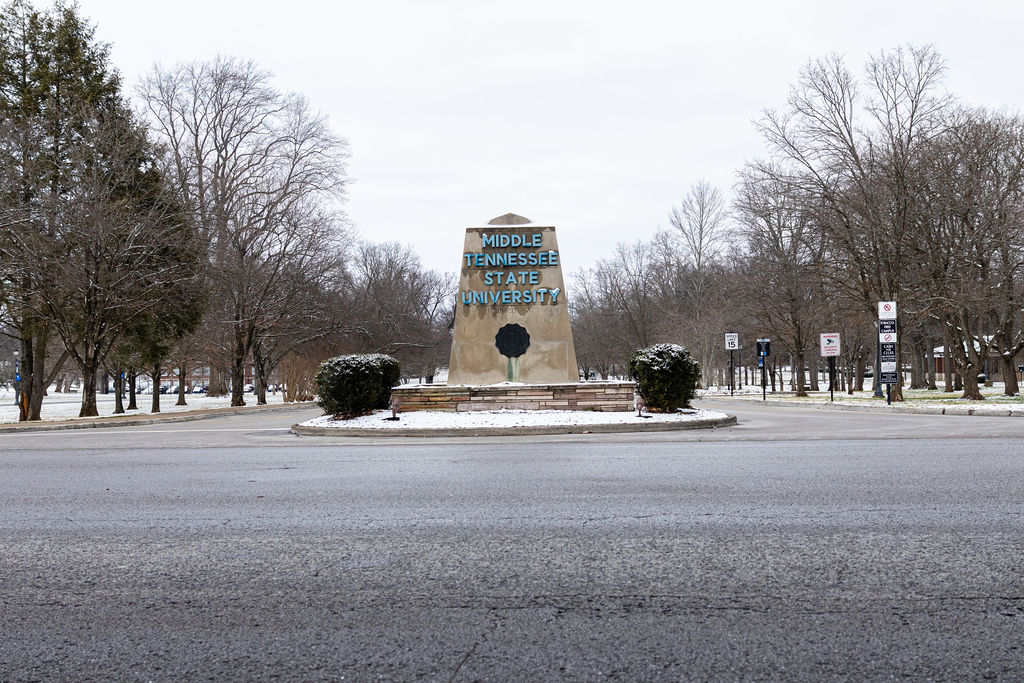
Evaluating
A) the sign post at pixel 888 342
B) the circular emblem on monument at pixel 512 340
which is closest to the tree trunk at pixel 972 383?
the sign post at pixel 888 342

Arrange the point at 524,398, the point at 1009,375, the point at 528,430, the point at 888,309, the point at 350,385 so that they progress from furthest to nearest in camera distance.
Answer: the point at 1009,375
the point at 888,309
the point at 524,398
the point at 350,385
the point at 528,430

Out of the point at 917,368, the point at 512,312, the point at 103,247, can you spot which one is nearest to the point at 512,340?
the point at 512,312

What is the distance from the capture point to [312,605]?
4477mm

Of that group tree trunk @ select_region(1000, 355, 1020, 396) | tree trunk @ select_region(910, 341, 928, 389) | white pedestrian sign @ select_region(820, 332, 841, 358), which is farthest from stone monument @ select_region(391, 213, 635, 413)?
tree trunk @ select_region(910, 341, 928, 389)

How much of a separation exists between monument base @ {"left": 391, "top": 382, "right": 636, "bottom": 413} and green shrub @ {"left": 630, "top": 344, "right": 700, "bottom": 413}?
584mm

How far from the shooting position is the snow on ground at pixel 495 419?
1783 centimetres

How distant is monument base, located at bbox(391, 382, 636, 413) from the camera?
2130 centimetres

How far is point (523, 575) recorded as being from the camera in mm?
4984

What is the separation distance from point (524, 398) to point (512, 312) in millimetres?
3227

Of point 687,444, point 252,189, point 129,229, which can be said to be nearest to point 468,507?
point 687,444

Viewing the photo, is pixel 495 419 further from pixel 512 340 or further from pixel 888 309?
pixel 888 309

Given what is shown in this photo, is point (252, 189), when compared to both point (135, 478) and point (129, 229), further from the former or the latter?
point (135, 478)

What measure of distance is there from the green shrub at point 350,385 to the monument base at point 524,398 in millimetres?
661

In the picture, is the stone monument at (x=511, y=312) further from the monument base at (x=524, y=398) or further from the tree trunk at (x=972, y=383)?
the tree trunk at (x=972, y=383)
